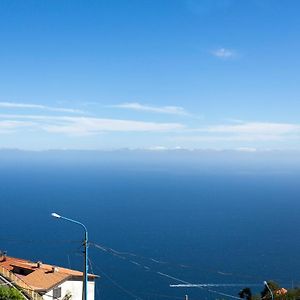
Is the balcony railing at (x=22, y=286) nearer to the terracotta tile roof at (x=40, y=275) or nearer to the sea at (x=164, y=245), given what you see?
the terracotta tile roof at (x=40, y=275)

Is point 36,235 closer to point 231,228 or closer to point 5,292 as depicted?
point 231,228

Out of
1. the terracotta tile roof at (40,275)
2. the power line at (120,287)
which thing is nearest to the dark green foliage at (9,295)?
the terracotta tile roof at (40,275)

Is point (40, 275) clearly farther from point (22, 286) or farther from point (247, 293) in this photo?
point (247, 293)

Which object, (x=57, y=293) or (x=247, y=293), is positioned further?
(x=247, y=293)

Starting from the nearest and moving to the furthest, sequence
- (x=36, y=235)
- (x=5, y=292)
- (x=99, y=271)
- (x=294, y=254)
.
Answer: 1. (x=5, y=292)
2. (x=99, y=271)
3. (x=294, y=254)
4. (x=36, y=235)

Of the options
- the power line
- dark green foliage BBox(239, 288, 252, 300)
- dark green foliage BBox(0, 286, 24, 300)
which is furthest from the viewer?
the power line

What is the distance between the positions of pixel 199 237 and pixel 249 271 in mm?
35601

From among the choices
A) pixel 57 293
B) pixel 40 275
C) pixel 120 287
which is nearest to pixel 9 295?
pixel 40 275

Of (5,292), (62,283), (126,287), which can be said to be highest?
(5,292)

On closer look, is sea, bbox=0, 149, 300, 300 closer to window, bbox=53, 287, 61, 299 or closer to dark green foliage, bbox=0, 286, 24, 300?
window, bbox=53, 287, 61, 299

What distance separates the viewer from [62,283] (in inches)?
A: 1334

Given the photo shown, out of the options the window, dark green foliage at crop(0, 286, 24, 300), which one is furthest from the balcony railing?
the window

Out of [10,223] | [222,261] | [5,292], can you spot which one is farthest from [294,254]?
[5,292]

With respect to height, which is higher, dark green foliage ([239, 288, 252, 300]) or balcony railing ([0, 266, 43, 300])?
balcony railing ([0, 266, 43, 300])
